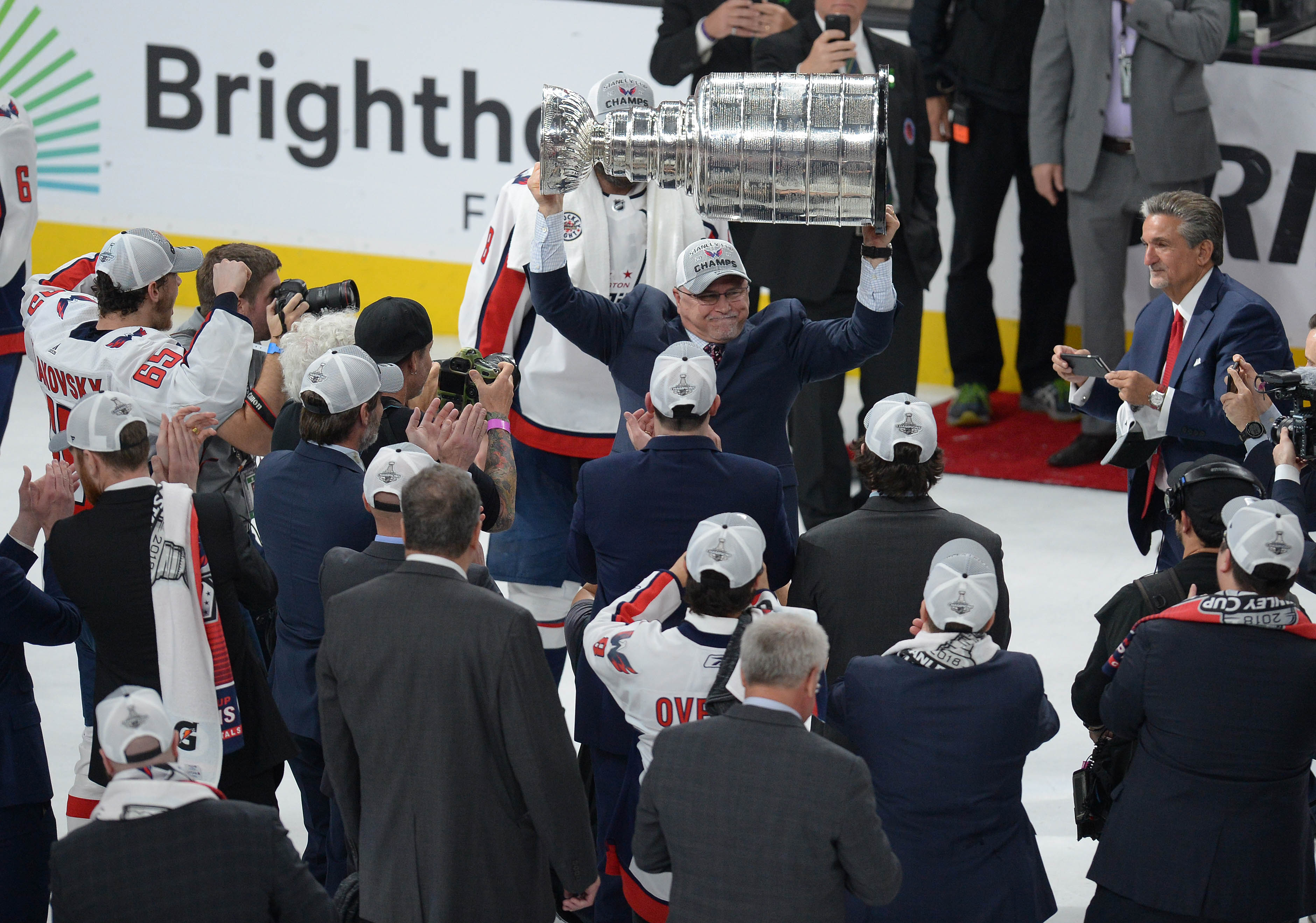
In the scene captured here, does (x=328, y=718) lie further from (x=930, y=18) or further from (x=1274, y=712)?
(x=930, y=18)

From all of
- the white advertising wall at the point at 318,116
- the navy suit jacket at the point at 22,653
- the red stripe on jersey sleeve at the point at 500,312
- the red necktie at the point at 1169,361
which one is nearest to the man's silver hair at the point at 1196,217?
the red necktie at the point at 1169,361

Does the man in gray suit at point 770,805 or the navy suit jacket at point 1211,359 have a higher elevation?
the navy suit jacket at point 1211,359

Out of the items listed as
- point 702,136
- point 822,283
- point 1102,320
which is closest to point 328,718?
point 702,136

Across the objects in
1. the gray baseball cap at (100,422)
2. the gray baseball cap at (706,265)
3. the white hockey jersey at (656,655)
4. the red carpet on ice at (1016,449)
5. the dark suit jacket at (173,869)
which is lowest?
the red carpet on ice at (1016,449)

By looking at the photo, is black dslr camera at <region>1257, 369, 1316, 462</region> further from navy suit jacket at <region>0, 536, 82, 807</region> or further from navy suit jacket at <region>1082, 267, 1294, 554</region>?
navy suit jacket at <region>0, 536, 82, 807</region>

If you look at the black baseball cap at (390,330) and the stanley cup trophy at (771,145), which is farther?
the black baseball cap at (390,330)

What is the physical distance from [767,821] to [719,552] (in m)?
0.60

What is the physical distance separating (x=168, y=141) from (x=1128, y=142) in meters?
5.60

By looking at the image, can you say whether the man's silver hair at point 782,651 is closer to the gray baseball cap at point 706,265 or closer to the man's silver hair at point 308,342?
the gray baseball cap at point 706,265

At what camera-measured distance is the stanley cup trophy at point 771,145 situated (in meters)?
3.57

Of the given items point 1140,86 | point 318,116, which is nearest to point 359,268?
point 318,116

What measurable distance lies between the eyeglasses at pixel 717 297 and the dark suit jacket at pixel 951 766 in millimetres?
1431

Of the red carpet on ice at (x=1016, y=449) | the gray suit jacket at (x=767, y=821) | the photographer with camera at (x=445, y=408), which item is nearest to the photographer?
the gray suit jacket at (x=767, y=821)

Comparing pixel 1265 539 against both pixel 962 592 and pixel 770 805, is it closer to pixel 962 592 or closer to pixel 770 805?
pixel 962 592
